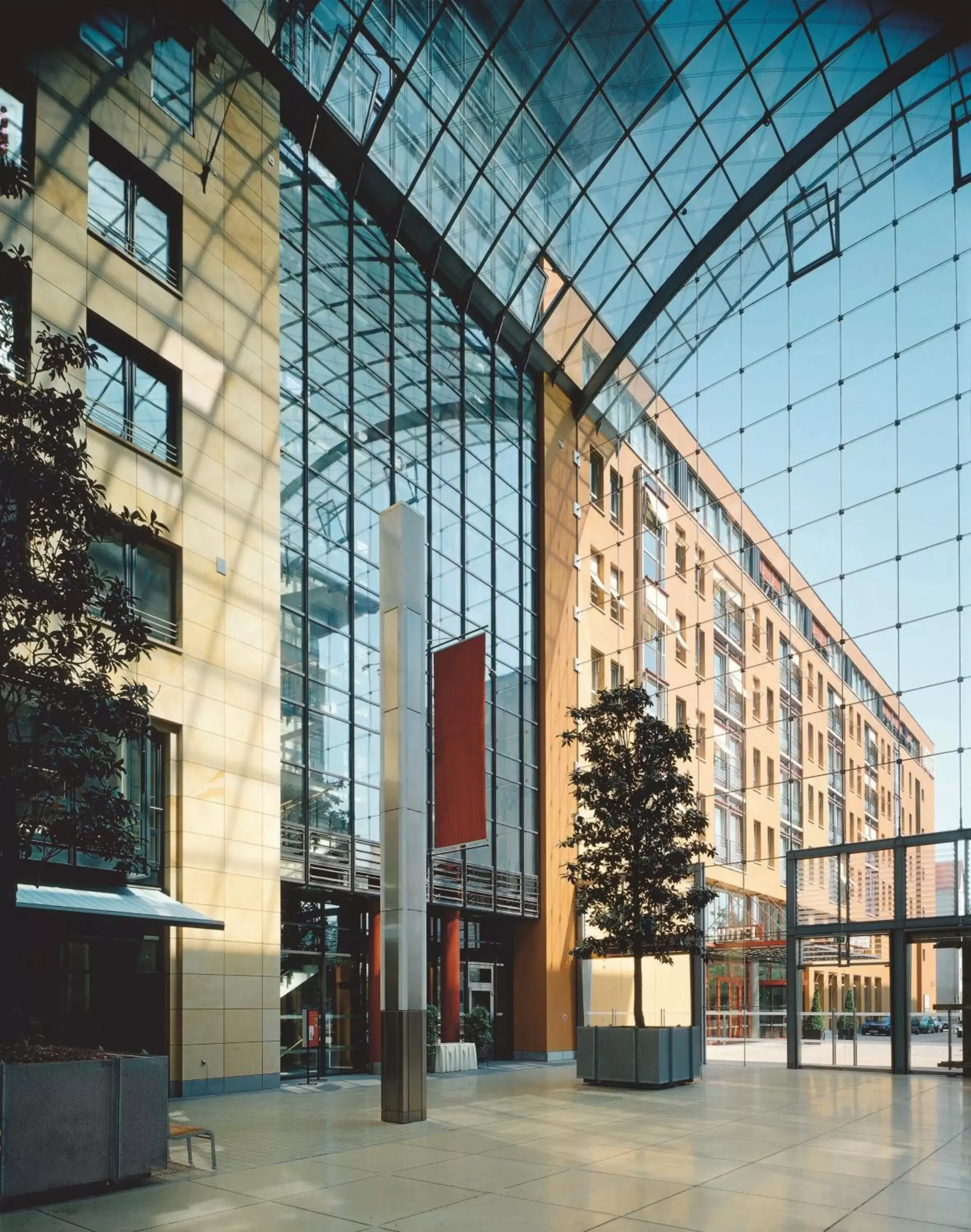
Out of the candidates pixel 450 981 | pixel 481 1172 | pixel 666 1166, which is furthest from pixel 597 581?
pixel 481 1172

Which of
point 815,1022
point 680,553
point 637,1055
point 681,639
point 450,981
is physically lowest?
point 815,1022

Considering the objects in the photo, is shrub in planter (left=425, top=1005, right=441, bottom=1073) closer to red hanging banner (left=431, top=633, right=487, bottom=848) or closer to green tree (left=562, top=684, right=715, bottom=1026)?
green tree (left=562, top=684, right=715, bottom=1026)

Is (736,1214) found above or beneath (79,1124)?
beneath

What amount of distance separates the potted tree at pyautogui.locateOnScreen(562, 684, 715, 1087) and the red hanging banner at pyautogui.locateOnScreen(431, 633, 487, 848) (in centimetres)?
660

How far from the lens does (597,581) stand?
36125mm

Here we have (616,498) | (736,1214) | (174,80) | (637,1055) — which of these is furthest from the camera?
(616,498)

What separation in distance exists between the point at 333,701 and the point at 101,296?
919 centimetres

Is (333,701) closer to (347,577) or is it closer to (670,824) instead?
(347,577)

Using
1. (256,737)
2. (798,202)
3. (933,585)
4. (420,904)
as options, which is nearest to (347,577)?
(256,737)

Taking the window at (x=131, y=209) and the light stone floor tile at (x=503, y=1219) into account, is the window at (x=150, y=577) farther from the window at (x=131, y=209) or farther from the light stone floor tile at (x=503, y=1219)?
the light stone floor tile at (x=503, y=1219)

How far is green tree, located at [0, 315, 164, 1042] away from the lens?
1084cm

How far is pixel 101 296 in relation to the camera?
19750 millimetres

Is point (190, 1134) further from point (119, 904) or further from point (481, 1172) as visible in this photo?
point (119, 904)

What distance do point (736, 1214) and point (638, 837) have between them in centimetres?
1329
